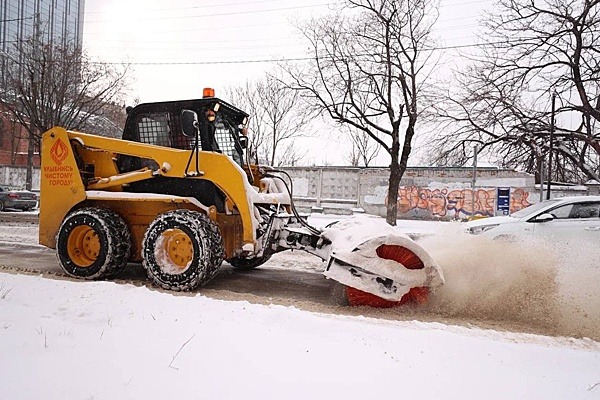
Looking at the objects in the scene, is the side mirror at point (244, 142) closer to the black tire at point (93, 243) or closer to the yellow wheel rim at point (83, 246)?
the black tire at point (93, 243)

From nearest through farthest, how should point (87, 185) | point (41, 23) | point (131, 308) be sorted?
point (131, 308), point (87, 185), point (41, 23)

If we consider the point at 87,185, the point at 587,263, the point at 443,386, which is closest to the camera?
the point at 443,386

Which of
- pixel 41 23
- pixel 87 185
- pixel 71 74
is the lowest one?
pixel 87 185

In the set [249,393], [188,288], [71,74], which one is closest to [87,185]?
[188,288]

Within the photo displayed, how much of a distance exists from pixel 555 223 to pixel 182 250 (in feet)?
23.4

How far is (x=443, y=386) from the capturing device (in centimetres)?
282

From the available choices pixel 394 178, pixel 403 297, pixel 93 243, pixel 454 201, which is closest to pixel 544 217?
pixel 403 297

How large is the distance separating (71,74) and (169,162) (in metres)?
18.1

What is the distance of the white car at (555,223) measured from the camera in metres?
8.39

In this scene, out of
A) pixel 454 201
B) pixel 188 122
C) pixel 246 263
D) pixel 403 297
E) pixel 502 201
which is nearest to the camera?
pixel 403 297

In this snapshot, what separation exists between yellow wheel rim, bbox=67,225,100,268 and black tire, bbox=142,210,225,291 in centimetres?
103

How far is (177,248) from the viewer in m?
5.71

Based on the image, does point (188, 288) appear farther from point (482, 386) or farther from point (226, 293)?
point (482, 386)

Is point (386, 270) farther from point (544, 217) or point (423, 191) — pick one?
point (423, 191)
